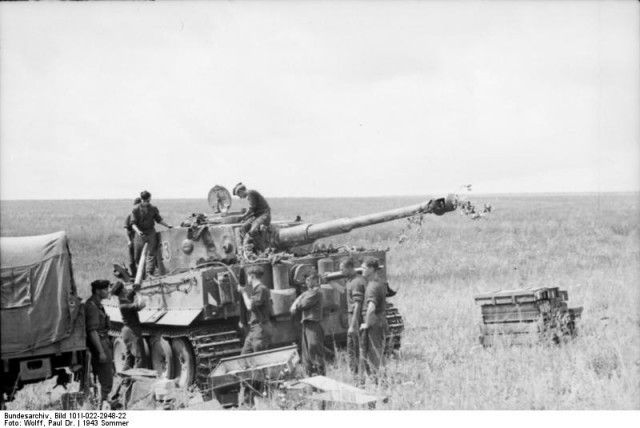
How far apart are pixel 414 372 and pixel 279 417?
8.67ft

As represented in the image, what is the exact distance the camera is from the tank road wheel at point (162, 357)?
11.4m

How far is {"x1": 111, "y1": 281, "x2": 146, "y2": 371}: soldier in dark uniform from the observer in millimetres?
11547

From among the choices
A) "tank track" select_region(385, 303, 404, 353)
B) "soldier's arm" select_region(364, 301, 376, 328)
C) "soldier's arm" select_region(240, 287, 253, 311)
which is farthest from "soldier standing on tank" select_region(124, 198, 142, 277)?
"soldier's arm" select_region(364, 301, 376, 328)

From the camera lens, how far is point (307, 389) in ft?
27.9

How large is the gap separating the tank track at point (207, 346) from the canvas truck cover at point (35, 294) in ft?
6.49

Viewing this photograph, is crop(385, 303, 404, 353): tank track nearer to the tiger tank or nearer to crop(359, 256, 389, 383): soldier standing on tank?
the tiger tank

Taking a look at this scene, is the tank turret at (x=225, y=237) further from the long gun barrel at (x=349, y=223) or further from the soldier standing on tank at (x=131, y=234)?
the soldier standing on tank at (x=131, y=234)

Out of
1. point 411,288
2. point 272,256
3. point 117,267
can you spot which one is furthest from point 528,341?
point 411,288

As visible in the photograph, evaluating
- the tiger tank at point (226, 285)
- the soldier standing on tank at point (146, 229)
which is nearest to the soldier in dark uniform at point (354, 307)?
the tiger tank at point (226, 285)

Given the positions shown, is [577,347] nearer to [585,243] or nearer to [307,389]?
[307,389]

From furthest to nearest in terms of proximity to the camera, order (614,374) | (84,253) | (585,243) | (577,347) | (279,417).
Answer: (84,253)
(585,243)
(577,347)
(614,374)
(279,417)

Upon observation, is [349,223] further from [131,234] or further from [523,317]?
[131,234]

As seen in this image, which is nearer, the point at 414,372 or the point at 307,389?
the point at 307,389

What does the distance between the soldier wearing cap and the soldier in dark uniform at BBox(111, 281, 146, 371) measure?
2.05 metres
